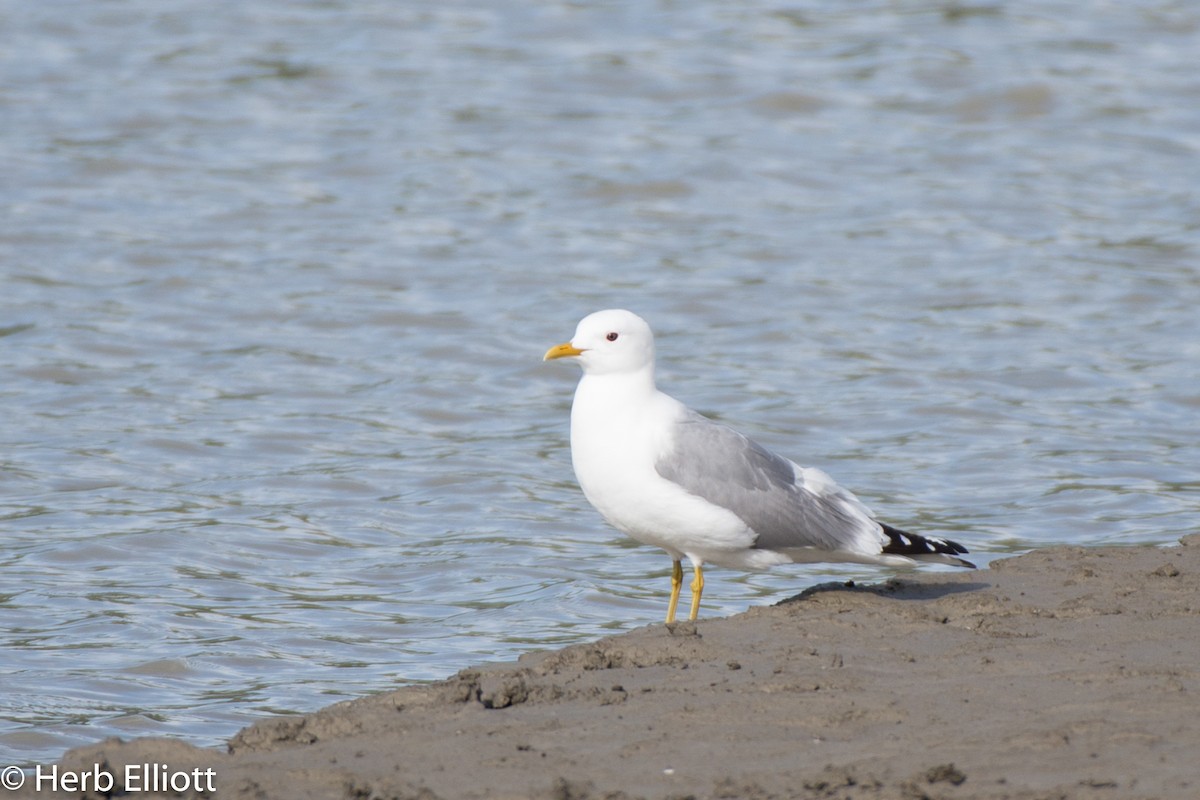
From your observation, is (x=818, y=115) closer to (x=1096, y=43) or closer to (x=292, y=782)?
(x=1096, y=43)

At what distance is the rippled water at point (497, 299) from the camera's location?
7324 millimetres

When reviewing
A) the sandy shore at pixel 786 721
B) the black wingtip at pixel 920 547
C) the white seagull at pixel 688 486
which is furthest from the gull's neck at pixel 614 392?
the black wingtip at pixel 920 547

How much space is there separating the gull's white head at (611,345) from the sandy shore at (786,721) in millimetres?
963

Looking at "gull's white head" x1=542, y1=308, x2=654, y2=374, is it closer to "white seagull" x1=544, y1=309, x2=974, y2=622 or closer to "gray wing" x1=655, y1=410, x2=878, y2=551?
"white seagull" x1=544, y1=309, x2=974, y2=622

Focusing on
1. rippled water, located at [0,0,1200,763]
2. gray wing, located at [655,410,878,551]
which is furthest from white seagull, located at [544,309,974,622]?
rippled water, located at [0,0,1200,763]

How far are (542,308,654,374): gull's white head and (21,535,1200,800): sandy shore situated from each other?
3.16 feet

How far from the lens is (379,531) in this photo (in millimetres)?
8164

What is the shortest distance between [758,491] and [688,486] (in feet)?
0.99

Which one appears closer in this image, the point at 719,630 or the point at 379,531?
the point at 719,630

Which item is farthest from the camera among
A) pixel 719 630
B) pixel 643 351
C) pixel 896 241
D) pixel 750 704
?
pixel 896 241

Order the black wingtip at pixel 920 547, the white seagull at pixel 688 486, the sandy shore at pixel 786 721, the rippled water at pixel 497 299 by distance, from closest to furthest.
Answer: the sandy shore at pixel 786 721 → the white seagull at pixel 688 486 → the black wingtip at pixel 920 547 → the rippled water at pixel 497 299

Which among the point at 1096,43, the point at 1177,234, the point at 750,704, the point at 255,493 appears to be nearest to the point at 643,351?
the point at 750,704

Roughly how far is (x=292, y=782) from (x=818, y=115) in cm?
1264

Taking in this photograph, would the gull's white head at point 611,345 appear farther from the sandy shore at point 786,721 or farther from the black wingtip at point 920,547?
the black wingtip at point 920,547
